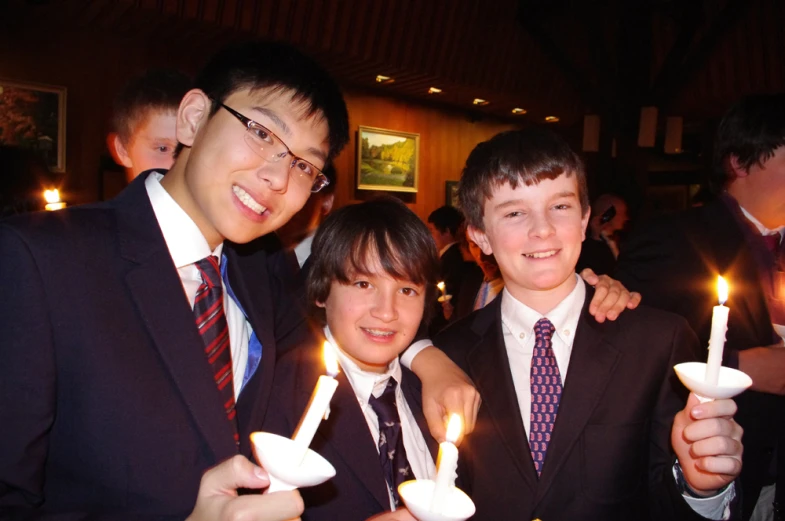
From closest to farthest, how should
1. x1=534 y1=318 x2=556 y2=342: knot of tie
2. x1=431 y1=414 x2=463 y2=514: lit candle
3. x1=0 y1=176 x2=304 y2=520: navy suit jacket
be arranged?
x1=431 y1=414 x2=463 y2=514: lit candle
x1=0 y1=176 x2=304 y2=520: navy suit jacket
x1=534 y1=318 x2=556 y2=342: knot of tie

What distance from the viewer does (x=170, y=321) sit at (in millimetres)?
1287

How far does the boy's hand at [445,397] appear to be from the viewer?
1.66m

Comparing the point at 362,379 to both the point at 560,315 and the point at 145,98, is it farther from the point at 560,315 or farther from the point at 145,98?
the point at 145,98

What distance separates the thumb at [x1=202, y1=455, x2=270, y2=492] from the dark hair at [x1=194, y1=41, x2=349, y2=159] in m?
1.02

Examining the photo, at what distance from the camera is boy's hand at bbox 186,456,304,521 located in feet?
2.92

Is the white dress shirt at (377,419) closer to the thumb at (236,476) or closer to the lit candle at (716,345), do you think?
the thumb at (236,476)

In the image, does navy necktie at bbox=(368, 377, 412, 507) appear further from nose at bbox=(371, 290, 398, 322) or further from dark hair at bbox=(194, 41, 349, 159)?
dark hair at bbox=(194, 41, 349, 159)

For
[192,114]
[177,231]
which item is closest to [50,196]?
[192,114]

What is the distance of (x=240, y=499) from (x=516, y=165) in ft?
4.70

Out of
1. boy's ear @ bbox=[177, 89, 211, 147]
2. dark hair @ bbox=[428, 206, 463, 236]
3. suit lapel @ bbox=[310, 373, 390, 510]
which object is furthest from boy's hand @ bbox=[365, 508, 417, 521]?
dark hair @ bbox=[428, 206, 463, 236]

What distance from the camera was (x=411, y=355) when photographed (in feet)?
6.82

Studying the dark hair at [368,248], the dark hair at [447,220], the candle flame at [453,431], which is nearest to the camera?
the candle flame at [453,431]

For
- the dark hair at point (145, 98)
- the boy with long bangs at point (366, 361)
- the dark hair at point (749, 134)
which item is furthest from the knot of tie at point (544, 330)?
the dark hair at point (145, 98)

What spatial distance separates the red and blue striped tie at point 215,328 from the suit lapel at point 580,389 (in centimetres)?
Result: 94
